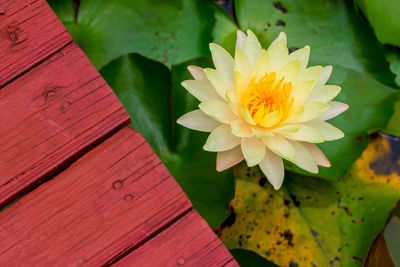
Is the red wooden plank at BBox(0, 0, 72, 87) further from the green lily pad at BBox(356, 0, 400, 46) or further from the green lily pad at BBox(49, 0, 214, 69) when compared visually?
the green lily pad at BBox(356, 0, 400, 46)

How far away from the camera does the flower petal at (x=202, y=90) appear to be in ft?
3.61

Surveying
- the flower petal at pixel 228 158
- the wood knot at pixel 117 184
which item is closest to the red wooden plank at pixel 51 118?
the wood knot at pixel 117 184

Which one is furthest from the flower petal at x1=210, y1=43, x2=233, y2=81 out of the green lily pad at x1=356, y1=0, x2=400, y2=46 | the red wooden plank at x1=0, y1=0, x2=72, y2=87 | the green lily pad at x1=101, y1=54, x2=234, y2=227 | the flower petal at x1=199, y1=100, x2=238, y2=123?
the green lily pad at x1=356, y1=0, x2=400, y2=46

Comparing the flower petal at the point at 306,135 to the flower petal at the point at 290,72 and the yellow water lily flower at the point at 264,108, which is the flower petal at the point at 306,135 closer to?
the yellow water lily flower at the point at 264,108

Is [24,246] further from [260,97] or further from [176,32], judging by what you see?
[176,32]

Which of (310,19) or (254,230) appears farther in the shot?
(310,19)

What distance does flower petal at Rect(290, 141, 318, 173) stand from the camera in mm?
1067

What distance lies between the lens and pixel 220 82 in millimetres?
1060

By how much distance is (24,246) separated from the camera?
796 mm

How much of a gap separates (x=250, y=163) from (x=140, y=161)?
1.03 feet

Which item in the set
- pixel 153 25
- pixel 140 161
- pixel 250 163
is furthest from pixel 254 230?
pixel 153 25

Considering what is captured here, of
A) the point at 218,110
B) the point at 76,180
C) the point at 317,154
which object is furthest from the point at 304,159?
the point at 76,180

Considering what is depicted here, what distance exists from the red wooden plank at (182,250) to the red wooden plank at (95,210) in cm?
2

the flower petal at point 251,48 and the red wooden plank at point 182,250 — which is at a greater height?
the flower petal at point 251,48
